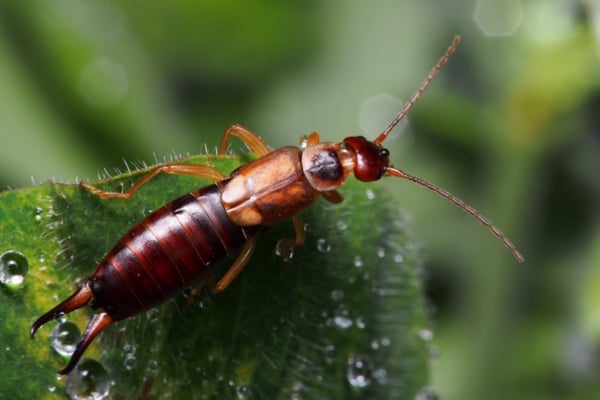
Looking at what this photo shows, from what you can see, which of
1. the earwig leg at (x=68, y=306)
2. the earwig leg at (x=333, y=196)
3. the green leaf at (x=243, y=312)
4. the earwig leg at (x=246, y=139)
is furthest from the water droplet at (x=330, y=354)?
the earwig leg at (x=246, y=139)

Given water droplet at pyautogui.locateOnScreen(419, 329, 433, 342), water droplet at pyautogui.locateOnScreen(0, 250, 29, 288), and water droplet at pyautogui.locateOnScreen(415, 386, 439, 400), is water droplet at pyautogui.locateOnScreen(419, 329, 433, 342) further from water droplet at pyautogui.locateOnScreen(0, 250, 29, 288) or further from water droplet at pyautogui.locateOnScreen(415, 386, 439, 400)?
water droplet at pyautogui.locateOnScreen(0, 250, 29, 288)

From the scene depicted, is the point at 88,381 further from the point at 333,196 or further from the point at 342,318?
the point at 333,196

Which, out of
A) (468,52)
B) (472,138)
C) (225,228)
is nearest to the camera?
(225,228)

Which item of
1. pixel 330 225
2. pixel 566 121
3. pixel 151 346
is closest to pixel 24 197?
pixel 151 346

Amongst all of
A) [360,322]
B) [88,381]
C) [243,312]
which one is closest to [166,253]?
[243,312]

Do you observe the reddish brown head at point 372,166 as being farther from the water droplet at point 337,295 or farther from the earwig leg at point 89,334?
the earwig leg at point 89,334

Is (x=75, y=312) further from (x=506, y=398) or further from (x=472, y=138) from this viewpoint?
(x=472, y=138)
